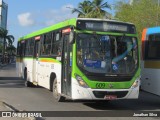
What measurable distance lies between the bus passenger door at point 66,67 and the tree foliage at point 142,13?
83.1 ft

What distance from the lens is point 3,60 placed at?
261ft

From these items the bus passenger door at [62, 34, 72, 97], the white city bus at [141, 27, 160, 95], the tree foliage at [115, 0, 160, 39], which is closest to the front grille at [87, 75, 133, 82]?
the bus passenger door at [62, 34, 72, 97]

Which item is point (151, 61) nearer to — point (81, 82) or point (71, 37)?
point (81, 82)

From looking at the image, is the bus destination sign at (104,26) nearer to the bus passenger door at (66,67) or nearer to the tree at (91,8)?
the bus passenger door at (66,67)

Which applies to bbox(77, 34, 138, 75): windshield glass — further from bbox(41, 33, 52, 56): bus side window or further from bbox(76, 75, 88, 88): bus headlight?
bbox(41, 33, 52, 56): bus side window

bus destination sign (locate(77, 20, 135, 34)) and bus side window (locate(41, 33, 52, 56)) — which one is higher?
bus destination sign (locate(77, 20, 135, 34))

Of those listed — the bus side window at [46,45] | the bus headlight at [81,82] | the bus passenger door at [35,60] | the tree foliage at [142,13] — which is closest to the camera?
the bus headlight at [81,82]

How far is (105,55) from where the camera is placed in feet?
43.9

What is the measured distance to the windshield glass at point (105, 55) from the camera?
43.5 ft

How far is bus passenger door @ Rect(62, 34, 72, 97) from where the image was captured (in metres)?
13.9

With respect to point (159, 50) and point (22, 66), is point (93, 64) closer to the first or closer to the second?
point (159, 50)

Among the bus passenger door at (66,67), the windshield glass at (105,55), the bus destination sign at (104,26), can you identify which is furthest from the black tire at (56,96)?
the bus destination sign at (104,26)

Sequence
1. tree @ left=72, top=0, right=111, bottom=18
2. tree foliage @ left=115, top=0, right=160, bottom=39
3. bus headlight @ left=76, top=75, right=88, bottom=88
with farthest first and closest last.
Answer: tree @ left=72, top=0, right=111, bottom=18 < tree foliage @ left=115, top=0, right=160, bottom=39 < bus headlight @ left=76, top=75, right=88, bottom=88

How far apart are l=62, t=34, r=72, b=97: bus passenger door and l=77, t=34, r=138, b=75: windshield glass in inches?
26.2
